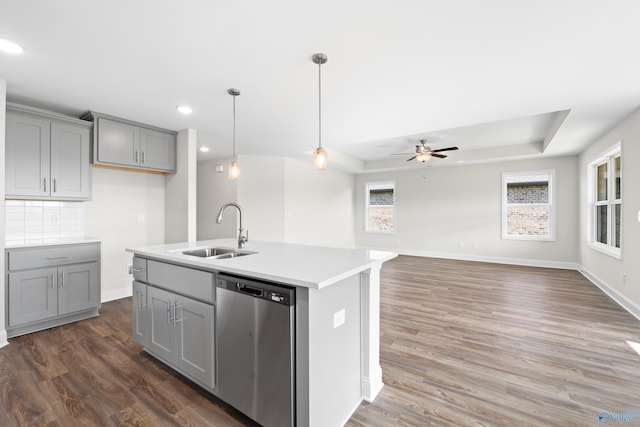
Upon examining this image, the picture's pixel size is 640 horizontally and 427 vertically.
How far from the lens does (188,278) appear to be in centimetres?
191

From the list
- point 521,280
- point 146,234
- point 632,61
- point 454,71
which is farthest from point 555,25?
point 146,234

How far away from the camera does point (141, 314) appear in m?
2.34

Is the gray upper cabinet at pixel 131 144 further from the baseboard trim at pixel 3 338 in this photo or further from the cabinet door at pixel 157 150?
the baseboard trim at pixel 3 338

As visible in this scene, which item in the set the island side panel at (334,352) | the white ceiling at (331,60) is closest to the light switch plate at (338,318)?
the island side panel at (334,352)

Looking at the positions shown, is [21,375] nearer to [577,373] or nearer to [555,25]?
[577,373]

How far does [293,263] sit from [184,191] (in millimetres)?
2788

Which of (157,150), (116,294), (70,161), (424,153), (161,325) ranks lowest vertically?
(116,294)

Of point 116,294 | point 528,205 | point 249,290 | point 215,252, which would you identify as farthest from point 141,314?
point 528,205

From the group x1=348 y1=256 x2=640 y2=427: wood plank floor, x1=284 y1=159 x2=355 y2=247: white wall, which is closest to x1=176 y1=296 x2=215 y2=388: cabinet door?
x1=348 y1=256 x2=640 y2=427: wood plank floor

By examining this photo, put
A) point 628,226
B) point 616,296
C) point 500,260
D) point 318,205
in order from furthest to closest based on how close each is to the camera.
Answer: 1. point 318,205
2. point 500,260
3. point 616,296
4. point 628,226

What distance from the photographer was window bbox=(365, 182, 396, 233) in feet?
25.9

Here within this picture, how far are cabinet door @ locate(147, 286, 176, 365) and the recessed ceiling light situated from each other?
1955 mm

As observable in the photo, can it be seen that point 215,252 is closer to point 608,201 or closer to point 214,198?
point 214,198

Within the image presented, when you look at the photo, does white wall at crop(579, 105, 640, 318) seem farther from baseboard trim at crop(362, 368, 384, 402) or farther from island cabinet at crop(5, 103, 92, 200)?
island cabinet at crop(5, 103, 92, 200)
